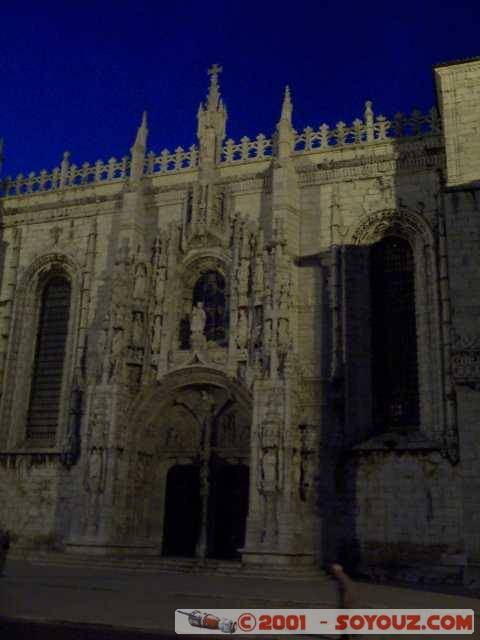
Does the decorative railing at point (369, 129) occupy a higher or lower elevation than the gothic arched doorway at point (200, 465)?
higher

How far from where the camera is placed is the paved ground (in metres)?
9.95

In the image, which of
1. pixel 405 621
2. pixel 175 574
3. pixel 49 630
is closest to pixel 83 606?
A: pixel 49 630

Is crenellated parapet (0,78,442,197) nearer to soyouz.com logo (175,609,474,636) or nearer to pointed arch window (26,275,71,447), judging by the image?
pointed arch window (26,275,71,447)

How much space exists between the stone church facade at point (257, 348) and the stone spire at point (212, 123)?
9 centimetres

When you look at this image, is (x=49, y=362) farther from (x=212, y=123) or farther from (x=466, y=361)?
(x=466, y=361)

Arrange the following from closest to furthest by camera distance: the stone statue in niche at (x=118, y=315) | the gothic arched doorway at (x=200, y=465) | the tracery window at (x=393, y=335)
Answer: the tracery window at (x=393, y=335) → the gothic arched doorway at (x=200, y=465) → the stone statue in niche at (x=118, y=315)

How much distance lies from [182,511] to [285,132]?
41.5 feet

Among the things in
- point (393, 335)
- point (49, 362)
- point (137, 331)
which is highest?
point (137, 331)

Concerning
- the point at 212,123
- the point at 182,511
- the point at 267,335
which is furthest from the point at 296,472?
the point at 212,123

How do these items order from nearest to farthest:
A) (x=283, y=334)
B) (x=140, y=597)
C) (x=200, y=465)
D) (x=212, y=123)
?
(x=140, y=597) < (x=283, y=334) < (x=200, y=465) < (x=212, y=123)

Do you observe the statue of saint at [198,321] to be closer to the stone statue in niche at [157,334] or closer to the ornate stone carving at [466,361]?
the stone statue in niche at [157,334]

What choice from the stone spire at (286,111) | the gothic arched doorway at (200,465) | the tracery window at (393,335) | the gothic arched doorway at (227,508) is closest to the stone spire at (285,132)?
the stone spire at (286,111)

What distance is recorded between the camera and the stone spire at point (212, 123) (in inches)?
963

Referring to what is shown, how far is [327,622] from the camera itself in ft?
32.1
